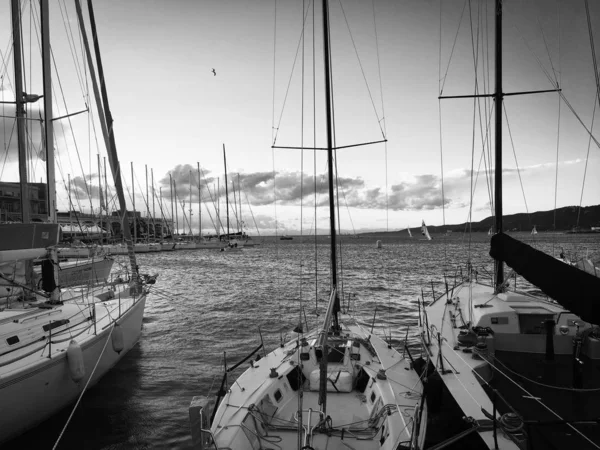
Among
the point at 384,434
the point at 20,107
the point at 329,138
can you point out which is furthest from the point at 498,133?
the point at 20,107

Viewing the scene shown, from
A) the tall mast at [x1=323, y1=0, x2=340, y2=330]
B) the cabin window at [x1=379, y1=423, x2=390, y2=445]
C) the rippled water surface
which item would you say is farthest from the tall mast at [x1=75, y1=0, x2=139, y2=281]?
the cabin window at [x1=379, y1=423, x2=390, y2=445]

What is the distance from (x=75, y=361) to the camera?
8.05 metres

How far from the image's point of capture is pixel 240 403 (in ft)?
21.2

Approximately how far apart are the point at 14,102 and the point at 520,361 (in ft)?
55.6

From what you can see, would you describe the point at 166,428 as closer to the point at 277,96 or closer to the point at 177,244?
the point at 277,96

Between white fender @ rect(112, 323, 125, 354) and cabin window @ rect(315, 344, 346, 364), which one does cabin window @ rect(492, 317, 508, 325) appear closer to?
cabin window @ rect(315, 344, 346, 364)

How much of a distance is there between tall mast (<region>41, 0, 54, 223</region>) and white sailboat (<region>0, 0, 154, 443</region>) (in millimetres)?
26

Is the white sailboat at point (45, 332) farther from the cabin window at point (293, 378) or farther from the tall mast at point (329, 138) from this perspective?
the tall mast at point (329, 138)

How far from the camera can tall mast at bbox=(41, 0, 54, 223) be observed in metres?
11.3

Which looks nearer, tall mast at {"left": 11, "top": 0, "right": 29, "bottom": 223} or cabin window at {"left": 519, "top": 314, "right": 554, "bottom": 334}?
cabin window at {"left": 519, "top": 314, "right": 554, "bottom": 334}

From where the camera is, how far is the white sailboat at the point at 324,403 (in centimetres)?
553

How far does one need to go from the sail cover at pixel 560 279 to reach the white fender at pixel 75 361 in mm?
8920

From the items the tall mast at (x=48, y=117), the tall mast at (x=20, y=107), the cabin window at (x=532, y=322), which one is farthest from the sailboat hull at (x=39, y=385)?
the cabin window at (x=532, y=322)

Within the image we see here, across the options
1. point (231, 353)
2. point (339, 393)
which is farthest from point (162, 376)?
point (339, 393)
